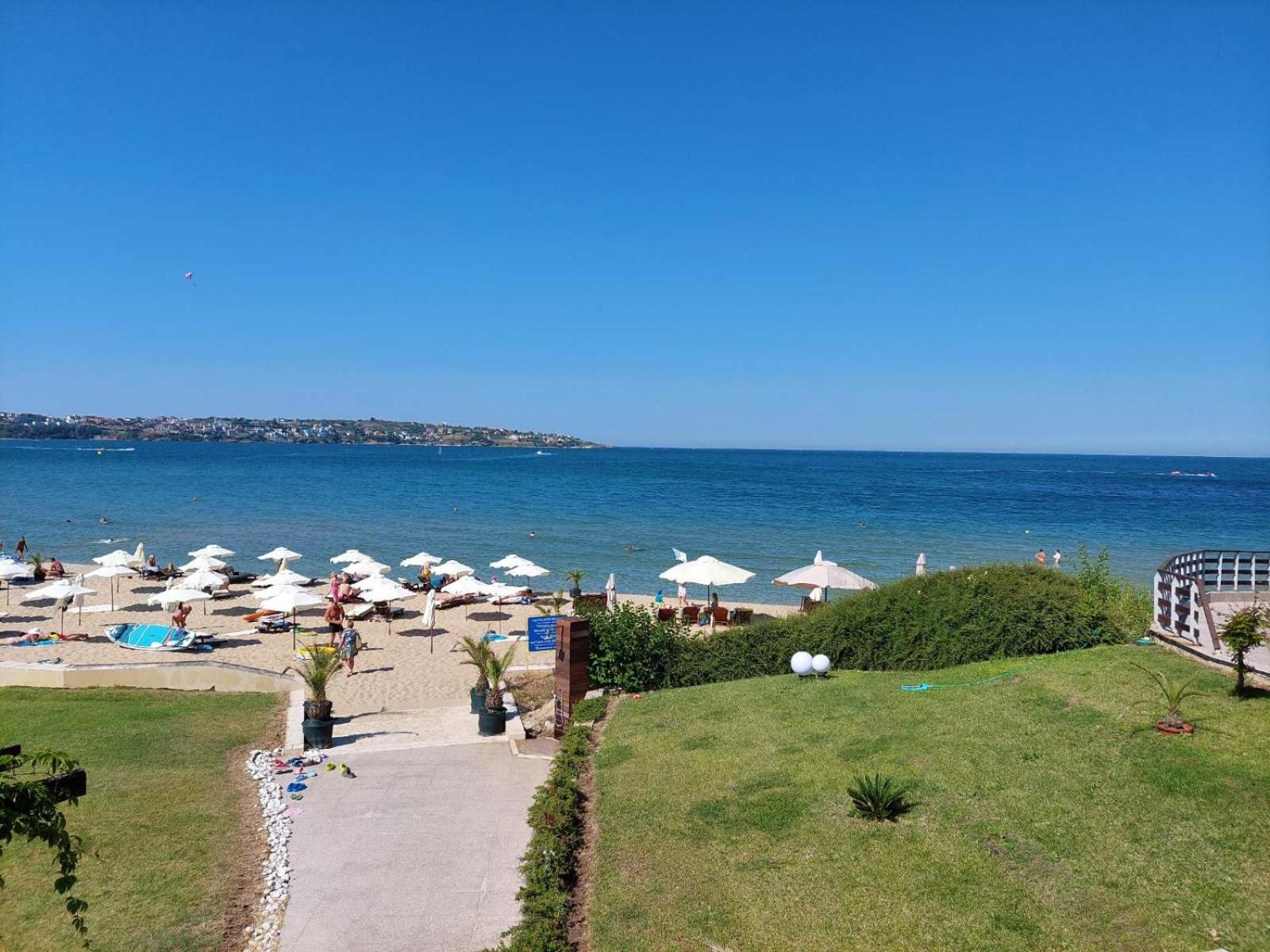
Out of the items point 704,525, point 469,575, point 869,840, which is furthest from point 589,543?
point 869,840

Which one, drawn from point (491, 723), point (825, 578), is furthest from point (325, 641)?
point (825, 578)

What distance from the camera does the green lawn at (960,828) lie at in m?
5.80

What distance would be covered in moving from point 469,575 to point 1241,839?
23197mm

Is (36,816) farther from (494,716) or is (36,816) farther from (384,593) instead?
(384,593)

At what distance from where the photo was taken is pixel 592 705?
41.3 feet

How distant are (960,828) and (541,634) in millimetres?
9301

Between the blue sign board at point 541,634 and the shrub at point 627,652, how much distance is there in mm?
1313

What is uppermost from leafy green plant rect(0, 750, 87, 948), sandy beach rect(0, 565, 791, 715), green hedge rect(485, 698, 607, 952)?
leafy green plant rect(0, 750, 87, 948)

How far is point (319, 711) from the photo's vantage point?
39.2 feet

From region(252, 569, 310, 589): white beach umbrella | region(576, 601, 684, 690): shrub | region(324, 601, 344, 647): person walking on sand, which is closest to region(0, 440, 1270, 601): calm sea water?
region(252, 569, 310, 589): white beach umbrella

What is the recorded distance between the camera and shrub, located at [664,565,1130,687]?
496 inches

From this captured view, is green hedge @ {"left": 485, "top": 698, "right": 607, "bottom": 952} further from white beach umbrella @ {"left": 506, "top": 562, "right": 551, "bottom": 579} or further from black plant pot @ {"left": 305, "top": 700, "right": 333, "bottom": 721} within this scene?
white beach umbrella @ {"left": 506, "top": 562, "right": 551, "bottom": 579}

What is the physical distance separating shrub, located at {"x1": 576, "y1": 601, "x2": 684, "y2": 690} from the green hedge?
110 inches

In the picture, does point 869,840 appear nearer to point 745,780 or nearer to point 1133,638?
point 745,780
